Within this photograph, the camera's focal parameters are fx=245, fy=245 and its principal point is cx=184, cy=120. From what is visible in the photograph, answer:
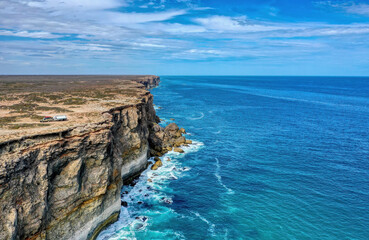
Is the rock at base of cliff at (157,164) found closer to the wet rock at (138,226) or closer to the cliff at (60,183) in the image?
the cliff at (60,183)

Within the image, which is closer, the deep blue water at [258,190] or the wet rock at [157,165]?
the deep blue water at [258,190]

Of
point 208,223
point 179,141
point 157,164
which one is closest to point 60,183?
point 208,223

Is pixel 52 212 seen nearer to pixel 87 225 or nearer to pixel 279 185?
pixel 87 225

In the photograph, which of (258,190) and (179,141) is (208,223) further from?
(179,141)

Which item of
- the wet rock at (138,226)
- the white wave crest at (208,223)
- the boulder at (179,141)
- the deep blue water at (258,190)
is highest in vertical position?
the boulder at (179,141)

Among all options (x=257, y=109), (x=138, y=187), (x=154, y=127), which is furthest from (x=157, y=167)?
(x=257, y=109)

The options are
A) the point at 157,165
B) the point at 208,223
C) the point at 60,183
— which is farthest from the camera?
the point at 157,165

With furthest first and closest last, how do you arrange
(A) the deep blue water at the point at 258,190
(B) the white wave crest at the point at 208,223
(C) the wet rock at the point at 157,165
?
(C) the wet rock at the point at 157,165
(A) the deep blue water at the point at 258,190
(B) the white wave crest at the point at 208,223

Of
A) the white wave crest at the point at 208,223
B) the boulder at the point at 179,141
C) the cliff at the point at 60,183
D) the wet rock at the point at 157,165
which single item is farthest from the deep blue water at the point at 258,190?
the cliff at the point at 60,183
